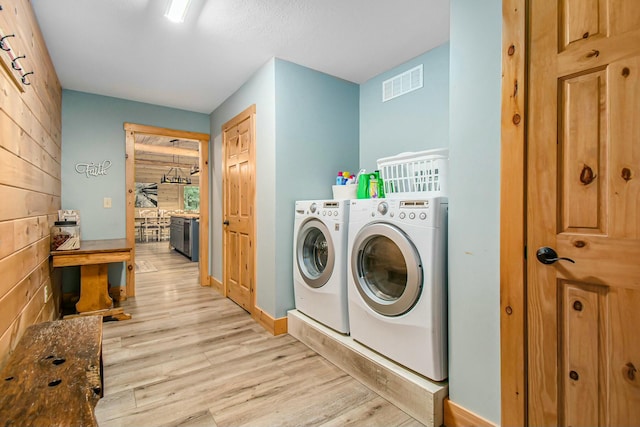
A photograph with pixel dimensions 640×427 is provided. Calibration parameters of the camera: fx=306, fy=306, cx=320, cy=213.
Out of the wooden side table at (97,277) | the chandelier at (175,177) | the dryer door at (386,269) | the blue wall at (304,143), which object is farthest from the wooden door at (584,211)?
the chandelier at (175,177)

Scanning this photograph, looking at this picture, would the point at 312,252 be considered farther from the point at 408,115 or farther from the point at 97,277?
the point at 97,277

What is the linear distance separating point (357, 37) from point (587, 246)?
2.04m

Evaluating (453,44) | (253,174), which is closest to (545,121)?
(453,44)

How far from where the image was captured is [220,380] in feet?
6.44

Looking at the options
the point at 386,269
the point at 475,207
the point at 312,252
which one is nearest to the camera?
the point at 475,207

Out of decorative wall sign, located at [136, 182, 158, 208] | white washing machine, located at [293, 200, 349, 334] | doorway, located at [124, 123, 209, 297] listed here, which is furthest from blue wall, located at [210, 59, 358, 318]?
decorative wall sign, located at [136, 182, 158, 208]

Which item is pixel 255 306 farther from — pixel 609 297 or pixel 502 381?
pixel 609 297

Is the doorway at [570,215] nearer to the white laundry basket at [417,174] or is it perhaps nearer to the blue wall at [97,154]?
the white laundry basket at [417,174]

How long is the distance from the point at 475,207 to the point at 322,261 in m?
1.36

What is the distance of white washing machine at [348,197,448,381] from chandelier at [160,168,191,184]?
32.9 ft

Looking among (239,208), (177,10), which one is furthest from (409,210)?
(239,208)

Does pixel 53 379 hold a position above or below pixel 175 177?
→ below

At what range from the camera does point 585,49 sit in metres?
1.14

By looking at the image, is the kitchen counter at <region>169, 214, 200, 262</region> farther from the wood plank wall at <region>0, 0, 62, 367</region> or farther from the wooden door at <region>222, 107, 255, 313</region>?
the wood plank wall at <region>0, 0, 62, 367</region>
